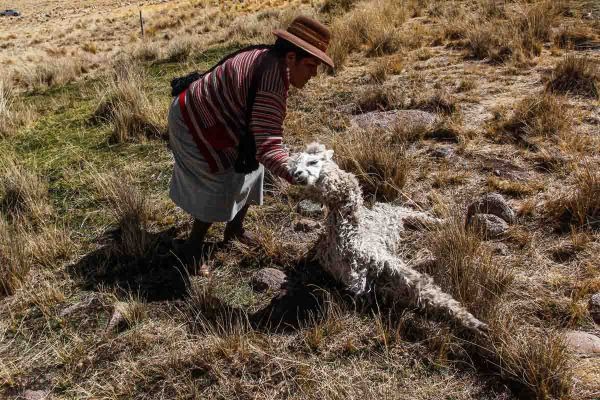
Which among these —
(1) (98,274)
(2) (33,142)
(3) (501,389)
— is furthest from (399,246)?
(2) (33,142)

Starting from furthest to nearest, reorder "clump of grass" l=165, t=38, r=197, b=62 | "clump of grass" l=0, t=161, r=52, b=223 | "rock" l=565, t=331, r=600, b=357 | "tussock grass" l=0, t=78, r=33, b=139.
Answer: "clump of grass" l=165, t=38, r=197, b=62 → "tussock grass" l=0, t=78, r=33, b=139 → "clump of grass" l=0, t=161, r=52, b=223 → "rock" l=565, t=331, r=600, b=357

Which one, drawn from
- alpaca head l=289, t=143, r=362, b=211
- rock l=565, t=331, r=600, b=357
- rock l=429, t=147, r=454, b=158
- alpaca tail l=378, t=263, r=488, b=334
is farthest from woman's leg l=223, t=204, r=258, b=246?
rock l=565, t=331, r=600, b=357

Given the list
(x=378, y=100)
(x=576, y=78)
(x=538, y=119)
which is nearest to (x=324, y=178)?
(x=538, y=119)

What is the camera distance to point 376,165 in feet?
11.7

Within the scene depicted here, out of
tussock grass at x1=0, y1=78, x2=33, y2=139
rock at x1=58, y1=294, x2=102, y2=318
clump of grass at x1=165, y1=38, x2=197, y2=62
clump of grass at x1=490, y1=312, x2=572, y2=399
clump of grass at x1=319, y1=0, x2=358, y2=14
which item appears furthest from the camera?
clump of grass at x1=319, y1=0, x2=358, y2=14

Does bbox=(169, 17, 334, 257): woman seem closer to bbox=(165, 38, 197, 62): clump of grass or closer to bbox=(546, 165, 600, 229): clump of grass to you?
bbox=(546, 165, 600, 229): clump of grass

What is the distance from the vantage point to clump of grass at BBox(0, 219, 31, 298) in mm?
2846

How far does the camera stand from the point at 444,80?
17.2 ft

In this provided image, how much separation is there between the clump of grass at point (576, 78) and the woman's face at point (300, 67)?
119 inches

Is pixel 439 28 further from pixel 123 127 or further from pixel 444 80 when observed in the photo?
pixel 123 127

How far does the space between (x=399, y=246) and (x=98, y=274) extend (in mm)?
1763

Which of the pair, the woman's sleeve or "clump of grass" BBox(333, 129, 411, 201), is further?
"clump of grass" BBox(333, 129, 411, 201)

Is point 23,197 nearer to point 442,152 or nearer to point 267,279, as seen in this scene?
point 267,279

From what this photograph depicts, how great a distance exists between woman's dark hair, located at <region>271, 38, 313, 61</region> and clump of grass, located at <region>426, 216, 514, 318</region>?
1139 millimetres
